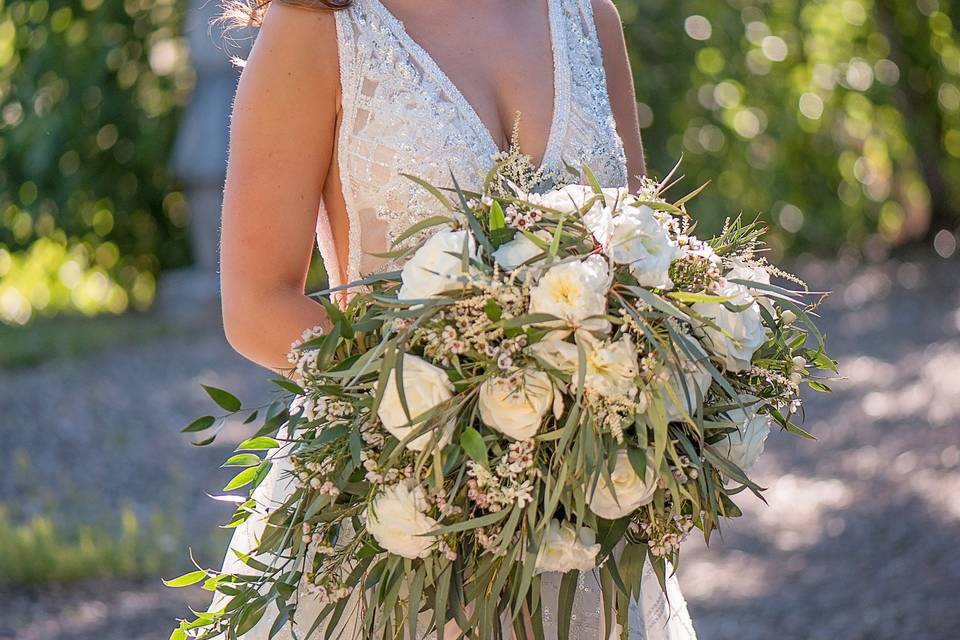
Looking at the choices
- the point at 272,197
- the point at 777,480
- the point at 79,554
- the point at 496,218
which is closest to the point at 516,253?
the point at 496,218

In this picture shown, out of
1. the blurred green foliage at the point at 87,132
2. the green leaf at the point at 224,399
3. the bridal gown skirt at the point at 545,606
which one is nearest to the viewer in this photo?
the green leaf at the point at 224,399

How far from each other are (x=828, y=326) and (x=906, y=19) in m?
3.52

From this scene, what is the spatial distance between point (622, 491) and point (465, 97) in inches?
31.6

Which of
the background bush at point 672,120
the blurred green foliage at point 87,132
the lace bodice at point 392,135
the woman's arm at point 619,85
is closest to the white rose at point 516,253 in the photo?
the lace bodice at point 392,135

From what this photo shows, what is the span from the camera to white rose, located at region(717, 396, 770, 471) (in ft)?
5.68

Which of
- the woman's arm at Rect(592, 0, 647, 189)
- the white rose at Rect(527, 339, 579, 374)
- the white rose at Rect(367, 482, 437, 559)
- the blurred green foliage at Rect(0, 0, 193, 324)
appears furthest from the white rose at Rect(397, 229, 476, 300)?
the blurred green foliage at Rect(0, 0, 193, 324)

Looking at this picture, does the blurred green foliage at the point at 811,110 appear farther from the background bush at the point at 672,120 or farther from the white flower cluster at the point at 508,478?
the white flower cluster at the point at 508,478

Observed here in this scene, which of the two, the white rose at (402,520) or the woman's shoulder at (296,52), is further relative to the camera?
the woman's shoulder at (296,52)

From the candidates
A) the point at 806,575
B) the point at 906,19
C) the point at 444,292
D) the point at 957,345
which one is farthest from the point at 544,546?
the point at 906,19

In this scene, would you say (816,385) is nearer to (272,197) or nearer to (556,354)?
(556,354)

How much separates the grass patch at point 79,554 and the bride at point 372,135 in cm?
292

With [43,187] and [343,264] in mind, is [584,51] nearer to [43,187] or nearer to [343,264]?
[343,264]

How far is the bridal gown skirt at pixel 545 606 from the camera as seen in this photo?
1.99 metres

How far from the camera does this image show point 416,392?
1577 millimetres
